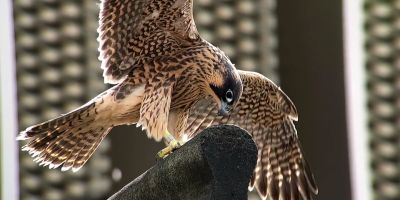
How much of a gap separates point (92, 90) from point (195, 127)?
2.99 m

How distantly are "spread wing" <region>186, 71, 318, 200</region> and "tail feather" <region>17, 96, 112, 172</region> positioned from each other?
0.86 meters

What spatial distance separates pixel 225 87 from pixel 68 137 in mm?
1076

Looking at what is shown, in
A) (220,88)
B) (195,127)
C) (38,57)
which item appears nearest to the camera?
(220,88)

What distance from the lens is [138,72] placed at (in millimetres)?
8797

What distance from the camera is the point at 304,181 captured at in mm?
9719

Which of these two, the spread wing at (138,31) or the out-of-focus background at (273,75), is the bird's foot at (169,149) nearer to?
the spread wing at (138,31)

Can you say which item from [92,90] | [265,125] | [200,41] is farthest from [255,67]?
[200,41]

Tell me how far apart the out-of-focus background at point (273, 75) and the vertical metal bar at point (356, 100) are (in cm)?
1

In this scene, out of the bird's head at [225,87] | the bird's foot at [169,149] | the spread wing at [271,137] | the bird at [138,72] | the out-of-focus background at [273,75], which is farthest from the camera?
the out-of-focus background at [273,75]

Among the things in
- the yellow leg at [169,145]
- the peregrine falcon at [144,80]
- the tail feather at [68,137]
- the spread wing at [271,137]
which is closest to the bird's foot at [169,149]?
the yellow leg at [169,145]

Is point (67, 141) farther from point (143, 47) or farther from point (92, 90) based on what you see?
point (92, 90)

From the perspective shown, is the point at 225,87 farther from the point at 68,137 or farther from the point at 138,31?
the point at 68,137

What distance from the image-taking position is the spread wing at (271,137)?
9.55 meters

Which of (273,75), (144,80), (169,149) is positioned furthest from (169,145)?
(273,75)
